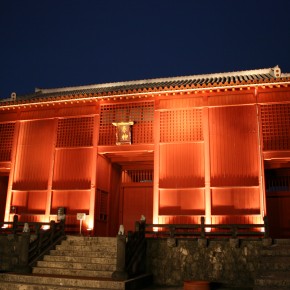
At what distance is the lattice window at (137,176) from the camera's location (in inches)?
765

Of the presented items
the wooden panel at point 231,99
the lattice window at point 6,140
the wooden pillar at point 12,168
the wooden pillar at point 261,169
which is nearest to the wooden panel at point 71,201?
the wooden pillar at point 12,168

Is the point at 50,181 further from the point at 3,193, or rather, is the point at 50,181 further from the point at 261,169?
the point at 261,169

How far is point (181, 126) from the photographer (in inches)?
599

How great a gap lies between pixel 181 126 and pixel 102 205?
5.63m

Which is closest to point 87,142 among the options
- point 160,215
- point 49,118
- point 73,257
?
point 49,118

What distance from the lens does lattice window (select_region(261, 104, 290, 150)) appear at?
14102 mm

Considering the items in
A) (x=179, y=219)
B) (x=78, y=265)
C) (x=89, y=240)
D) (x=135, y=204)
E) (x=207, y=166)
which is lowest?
(x=78, y=265)

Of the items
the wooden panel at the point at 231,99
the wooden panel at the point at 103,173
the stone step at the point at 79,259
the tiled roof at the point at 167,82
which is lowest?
the stone step at the point at 79,259

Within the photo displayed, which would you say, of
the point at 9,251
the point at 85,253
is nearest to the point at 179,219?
the point at 85,253

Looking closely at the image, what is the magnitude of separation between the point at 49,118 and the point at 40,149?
1.61 metres

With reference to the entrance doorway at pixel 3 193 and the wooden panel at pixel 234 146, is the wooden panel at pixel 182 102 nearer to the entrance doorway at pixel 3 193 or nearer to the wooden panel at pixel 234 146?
the wooden panel at pixel 234 146

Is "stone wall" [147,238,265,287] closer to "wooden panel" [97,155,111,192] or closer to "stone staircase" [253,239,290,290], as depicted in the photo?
"stone staircase" [253,239,290,290]

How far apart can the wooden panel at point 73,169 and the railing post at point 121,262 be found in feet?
18.5

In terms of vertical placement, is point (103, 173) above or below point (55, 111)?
below
